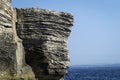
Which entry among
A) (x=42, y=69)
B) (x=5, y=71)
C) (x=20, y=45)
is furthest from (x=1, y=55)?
(x=42, y=69)

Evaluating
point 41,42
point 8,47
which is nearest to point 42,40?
point 41,42

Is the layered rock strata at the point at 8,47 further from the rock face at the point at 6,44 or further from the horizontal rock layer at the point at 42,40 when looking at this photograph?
the horizontal rock layer at the point at 42,40

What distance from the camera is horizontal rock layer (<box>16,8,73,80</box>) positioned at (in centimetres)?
1759

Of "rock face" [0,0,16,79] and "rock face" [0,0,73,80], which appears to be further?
"rock face" [0,0,73,80]

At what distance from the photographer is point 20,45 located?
1712cm

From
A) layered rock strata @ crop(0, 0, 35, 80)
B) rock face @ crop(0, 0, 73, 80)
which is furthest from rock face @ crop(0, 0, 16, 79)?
rock face @ crop(0, 0, 73, 80)

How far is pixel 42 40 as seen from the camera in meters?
17.5

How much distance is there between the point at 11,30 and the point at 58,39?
2.89 metres

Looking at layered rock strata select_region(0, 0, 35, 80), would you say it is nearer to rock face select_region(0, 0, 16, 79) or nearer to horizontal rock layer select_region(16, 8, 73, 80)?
rock face select_region(0, 0, 16, 79)

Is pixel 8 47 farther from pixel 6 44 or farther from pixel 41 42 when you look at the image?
pixel 41 42

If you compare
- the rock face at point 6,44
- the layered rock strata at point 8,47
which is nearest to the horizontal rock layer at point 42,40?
the layered rock strata at point 8,47

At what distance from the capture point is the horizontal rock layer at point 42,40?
17.6 m

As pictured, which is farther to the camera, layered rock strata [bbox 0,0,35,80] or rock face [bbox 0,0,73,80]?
rock face [bbox 0,0,73,80]

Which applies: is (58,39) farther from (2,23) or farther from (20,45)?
(2,23)
